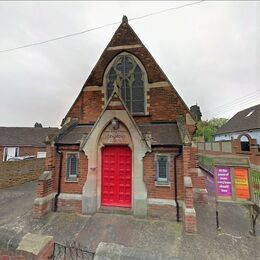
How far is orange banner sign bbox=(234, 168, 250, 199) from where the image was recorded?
568 centimetres

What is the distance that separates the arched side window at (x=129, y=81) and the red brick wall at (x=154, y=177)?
8.99 feet

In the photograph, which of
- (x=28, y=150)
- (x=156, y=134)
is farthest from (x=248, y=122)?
(x=28, y=150)

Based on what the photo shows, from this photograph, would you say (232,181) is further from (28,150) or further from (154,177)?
(28,150)

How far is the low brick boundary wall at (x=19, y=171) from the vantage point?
1241 centimetres

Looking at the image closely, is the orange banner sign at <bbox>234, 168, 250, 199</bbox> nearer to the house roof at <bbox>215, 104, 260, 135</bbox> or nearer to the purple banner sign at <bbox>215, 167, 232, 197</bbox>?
the purple banner sign at <bbox>215, 167, 232, 197</bbox>

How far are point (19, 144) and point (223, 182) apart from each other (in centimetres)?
3259

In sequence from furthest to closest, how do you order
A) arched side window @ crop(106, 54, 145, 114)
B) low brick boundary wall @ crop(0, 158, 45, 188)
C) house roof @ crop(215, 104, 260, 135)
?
1. house roof @ crop(215, 104, 260, 135)
2. low brick boundary wall @ crop(0, 158, 45, 188)
3. arched side window @ crop(106, 54, 145, 114)

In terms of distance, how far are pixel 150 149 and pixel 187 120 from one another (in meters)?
2.61

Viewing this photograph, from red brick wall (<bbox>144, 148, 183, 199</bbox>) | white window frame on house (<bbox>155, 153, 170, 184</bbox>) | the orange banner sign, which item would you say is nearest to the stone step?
red brick wall (<bbox>144, 148, 183, 199</bbox>)

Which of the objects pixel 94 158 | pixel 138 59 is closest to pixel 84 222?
pixel 94 158

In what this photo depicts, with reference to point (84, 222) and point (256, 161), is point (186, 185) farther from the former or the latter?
point (256, 161)

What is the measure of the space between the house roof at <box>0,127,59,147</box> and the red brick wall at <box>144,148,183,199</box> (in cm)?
2481

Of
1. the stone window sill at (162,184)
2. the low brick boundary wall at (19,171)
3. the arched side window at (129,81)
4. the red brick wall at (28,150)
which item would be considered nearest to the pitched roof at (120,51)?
the arched side window at (129,81)

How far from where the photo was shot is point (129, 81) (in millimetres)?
9227
